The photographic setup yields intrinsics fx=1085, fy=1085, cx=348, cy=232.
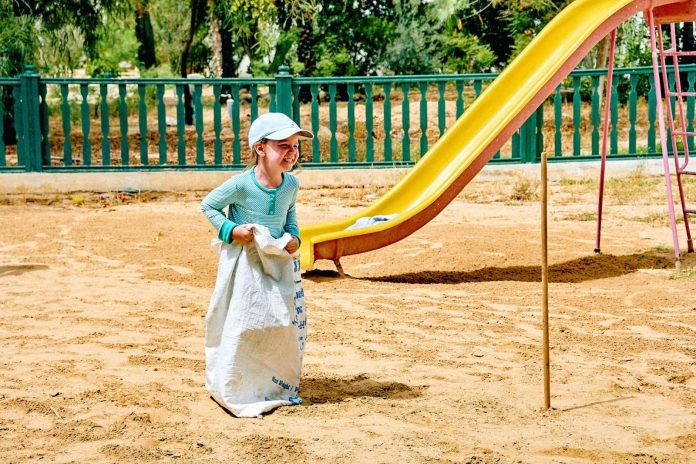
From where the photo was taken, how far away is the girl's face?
178 inches

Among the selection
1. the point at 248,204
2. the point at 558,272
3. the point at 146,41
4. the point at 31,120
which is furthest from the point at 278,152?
the point at 146,41

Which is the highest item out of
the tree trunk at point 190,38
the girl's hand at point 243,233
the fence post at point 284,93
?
the tree trunk at point 190,38

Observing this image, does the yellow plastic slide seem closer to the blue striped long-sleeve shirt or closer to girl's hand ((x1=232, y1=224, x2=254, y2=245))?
the blue striped long-sleeve shirt

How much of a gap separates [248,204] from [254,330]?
531mm

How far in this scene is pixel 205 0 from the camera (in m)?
19.7

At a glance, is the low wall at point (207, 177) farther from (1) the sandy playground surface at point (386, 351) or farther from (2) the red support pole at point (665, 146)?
(2) the red support pole at point (665, 146)

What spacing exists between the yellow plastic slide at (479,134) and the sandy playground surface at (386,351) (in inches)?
13.2

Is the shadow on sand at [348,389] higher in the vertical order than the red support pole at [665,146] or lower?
lower

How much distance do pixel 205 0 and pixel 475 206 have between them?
9901 mm

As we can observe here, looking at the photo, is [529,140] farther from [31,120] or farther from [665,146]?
[31,120]

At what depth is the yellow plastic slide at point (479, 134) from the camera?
7.87 metres

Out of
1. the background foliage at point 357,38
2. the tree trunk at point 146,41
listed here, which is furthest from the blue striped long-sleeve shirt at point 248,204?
the tree trunk at point 146,41

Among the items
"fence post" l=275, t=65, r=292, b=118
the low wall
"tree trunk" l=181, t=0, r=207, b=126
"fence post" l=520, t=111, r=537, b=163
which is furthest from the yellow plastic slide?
"tree trunk" l=181, t=0, r=207, b=126

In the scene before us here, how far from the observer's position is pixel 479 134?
8.89 metres
